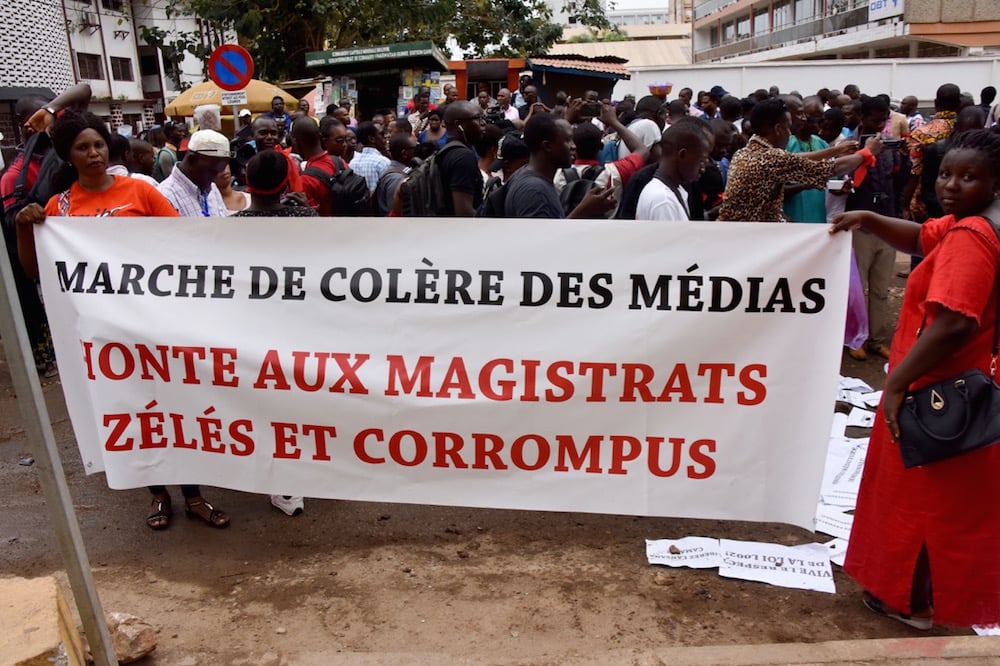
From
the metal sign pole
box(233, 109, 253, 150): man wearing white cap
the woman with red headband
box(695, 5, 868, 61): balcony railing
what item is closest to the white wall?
box(233, 109, 253, 150): man wearing white cap

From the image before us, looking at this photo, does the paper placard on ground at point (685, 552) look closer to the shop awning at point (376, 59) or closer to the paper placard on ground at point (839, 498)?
the paper placard on ground at point (839, 498)

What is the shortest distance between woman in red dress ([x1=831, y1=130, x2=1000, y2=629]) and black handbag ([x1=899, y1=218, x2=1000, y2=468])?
7 cm

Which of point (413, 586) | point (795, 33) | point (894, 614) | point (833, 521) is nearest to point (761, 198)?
point (833, 521)

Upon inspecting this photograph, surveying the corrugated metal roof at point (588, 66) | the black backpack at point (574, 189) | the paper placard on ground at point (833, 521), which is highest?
the corrugated metal roof at point (588, 66)

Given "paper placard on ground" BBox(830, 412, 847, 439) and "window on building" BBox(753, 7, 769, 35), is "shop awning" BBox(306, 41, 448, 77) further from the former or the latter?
"window on building" BBox(753, 7, 769, 35)

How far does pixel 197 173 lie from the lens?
4426mm

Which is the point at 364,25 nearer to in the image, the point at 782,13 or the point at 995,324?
the point at 995,324

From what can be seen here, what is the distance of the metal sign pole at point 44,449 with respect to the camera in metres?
2.06

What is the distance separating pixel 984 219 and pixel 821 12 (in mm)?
44807

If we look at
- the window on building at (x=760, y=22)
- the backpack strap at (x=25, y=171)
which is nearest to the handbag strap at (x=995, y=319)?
the backpack strap at (x=25, y=171)

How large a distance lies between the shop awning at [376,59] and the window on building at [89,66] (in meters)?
16.5

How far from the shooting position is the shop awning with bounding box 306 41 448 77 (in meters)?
18.7

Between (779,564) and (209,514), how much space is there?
2572mm

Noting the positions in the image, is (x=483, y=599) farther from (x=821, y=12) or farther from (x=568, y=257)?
(x=821, y=12)
